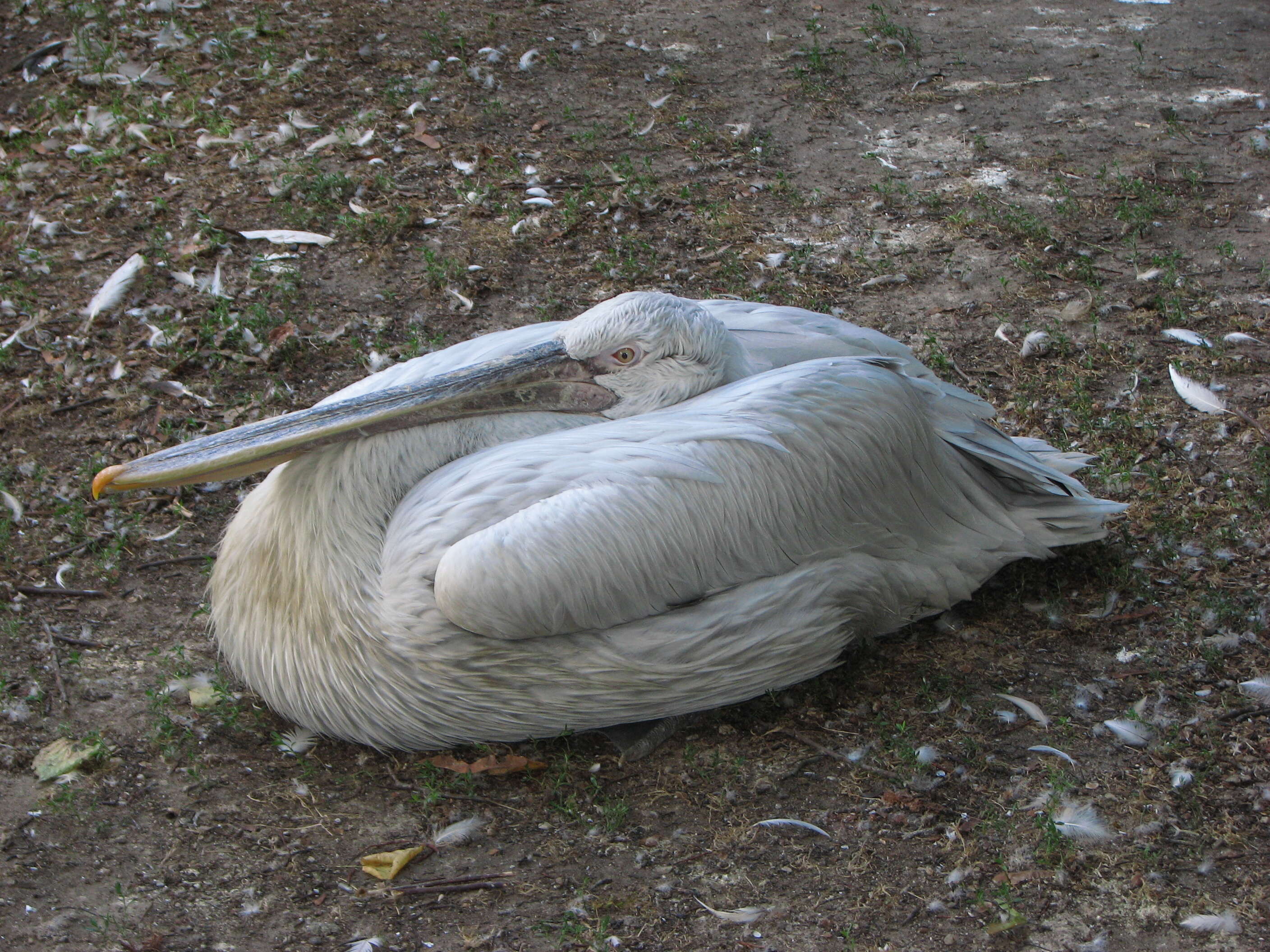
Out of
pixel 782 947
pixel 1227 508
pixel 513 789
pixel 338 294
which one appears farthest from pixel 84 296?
pixel 1227 508

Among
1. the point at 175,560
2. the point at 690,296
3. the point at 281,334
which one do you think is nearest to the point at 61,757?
the point at 175,560

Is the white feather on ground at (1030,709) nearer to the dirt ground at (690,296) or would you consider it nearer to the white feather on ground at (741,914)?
the dirt ground at (690,296)

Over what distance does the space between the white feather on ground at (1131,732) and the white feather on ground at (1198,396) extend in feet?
5.00

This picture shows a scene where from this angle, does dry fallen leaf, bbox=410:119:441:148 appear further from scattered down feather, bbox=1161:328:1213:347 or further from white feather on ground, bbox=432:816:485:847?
white feather on ground, bbox=432:816:485:847

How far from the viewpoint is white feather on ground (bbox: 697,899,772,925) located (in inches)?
102

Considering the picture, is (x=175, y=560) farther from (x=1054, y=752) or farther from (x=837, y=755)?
(x=1054, y=752)

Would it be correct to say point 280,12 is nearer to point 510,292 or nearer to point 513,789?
point 510,292

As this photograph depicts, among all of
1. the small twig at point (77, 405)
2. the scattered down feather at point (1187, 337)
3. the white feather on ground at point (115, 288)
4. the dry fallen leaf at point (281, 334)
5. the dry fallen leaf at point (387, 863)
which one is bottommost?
the dry fallen leaf at point (387, 863)

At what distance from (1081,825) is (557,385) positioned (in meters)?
1.67

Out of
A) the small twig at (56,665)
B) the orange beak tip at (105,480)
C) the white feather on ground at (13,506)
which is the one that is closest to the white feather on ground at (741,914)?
the orange beak tip at (105,480)

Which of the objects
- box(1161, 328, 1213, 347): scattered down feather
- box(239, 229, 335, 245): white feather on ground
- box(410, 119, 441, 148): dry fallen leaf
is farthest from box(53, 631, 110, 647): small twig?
box(1161, 328, 1213, 347): scattered down feather

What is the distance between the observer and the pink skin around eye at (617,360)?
3.31 metres

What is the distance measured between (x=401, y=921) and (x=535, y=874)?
0.30m

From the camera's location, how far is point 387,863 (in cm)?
276
